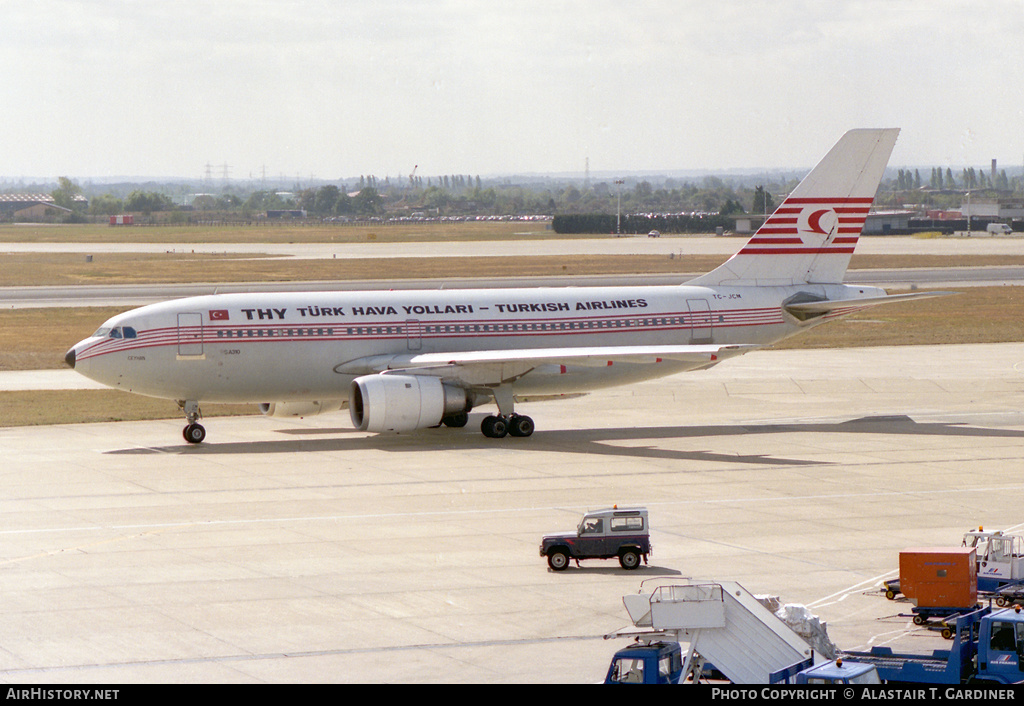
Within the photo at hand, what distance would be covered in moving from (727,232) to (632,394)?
440ft

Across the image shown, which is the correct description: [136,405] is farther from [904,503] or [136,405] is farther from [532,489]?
[904,503]

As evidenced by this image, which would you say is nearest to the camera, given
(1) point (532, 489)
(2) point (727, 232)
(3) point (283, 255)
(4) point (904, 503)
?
(4) point (904, 503)

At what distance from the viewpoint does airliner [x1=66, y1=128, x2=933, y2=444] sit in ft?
130

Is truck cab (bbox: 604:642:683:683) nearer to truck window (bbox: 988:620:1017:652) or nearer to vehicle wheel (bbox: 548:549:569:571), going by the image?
truck window (bbox: 988:620:1017:652)

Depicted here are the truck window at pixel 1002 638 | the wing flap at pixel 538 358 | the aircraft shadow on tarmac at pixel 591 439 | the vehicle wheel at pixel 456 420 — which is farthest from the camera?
the vehicle wheel at pixel 456 420

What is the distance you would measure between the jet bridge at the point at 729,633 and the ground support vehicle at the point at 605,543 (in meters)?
7.25

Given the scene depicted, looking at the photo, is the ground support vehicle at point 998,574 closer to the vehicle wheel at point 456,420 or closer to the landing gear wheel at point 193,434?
the vehicle wheel at point 456,420

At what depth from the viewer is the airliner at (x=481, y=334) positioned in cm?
3966

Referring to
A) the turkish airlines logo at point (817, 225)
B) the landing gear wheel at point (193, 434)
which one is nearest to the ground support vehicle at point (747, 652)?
the landing gear wheel at point (193, 434)

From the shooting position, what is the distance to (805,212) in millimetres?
46625

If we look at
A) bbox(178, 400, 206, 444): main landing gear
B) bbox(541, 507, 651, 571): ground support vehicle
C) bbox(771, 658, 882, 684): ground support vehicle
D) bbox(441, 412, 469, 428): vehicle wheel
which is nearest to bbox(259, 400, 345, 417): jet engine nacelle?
bbox(178, 400, 206, 444): main landing gear

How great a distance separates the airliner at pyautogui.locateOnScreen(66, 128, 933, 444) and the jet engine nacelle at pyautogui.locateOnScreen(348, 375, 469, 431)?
0.04m

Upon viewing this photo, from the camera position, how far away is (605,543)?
24328mm
